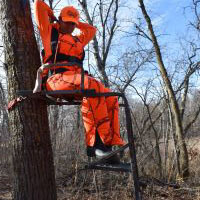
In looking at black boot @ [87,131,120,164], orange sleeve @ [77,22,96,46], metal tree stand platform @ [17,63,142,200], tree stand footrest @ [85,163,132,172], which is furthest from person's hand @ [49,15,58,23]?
tree stand footrest @ [85,163,132,172]

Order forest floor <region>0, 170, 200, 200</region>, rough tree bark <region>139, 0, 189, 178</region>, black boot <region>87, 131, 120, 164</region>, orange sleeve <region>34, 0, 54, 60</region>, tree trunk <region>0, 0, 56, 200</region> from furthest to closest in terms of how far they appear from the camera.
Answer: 1. rough tree bark <region>139, 0, 189, 178</region>
2. forest floor <region>0, 170, 200, 200</region>
3. tree trunk <region>0, 0, 56, 200</region>
4. orange sleeve <region>34, 0, 54, 60</region>
5. black boot <region>87, 131, 120, 164</region>

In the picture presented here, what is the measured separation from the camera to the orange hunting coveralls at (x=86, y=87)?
10.3ft

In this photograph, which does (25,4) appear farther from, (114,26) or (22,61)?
(114,26)

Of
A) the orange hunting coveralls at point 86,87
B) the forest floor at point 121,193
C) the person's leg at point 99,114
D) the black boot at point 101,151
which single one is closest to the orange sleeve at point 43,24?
the orange hunting coveralls at point 86,87

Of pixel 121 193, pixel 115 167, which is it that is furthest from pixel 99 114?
pixel 121 193

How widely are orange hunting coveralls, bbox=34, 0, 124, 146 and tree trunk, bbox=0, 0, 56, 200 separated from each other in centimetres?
36

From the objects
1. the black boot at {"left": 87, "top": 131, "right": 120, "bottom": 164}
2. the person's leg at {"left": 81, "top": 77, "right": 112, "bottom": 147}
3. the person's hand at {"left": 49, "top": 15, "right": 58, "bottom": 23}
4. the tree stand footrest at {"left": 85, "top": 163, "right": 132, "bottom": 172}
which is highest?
the person's hand at {"left": 49, "top": 15, "right": 58, "bottom": 23}

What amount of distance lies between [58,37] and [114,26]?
1051cm

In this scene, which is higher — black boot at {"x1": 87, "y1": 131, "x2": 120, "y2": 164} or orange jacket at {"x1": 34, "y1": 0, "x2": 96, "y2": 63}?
orange jacket at {"x1": 34, "y1": 0, "x2": 96, "y2": 63}

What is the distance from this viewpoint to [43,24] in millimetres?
3408

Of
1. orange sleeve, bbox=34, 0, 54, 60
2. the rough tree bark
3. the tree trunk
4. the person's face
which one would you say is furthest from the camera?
the rough tree bark

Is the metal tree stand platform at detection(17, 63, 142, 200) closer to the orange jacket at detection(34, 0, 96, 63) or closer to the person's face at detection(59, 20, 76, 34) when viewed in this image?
the orange jacket at detection(34, 0, 96, 63)

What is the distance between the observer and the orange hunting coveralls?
315 cm

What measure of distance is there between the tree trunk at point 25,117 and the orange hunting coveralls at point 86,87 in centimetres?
36
